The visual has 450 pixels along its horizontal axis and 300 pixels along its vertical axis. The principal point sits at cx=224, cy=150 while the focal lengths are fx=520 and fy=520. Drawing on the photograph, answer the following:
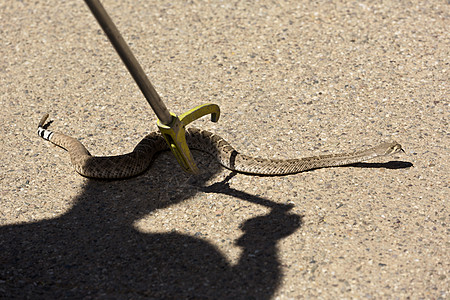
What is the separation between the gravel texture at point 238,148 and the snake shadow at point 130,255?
15mm

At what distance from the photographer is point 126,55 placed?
430 centimetres

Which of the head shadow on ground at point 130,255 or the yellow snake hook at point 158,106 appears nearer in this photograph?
the yellow snake hook at point 158,106

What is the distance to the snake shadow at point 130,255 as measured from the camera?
13.9 feet

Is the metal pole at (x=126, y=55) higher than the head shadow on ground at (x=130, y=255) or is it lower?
higher

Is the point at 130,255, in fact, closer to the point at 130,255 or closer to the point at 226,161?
the point at 130,255

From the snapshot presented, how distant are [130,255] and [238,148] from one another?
1.98m

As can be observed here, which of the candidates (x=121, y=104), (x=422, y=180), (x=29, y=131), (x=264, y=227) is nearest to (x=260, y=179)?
(x=264, y=227)

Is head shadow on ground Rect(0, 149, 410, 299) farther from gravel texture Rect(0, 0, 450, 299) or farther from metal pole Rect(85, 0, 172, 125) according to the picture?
metal pole Rect(85, 0, 172, 125)

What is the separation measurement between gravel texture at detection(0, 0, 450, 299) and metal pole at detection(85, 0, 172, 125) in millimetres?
1083

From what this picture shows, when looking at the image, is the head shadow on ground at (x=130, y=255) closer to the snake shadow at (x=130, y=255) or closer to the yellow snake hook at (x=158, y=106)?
the snake shadow at (x=130, y=255)

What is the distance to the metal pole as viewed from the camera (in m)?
3.94

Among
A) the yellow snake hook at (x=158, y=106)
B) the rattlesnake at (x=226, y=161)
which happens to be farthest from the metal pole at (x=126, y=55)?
the rattlesnake at (x=226, y=161)

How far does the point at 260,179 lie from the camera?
5609 mm

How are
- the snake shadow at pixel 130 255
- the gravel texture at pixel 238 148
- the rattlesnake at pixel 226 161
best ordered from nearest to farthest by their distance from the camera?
1. the snake shadow at pixel 130 255
2. the gravel texture at pixel 238 148
3. the rattlesnake at pixel 226 161
